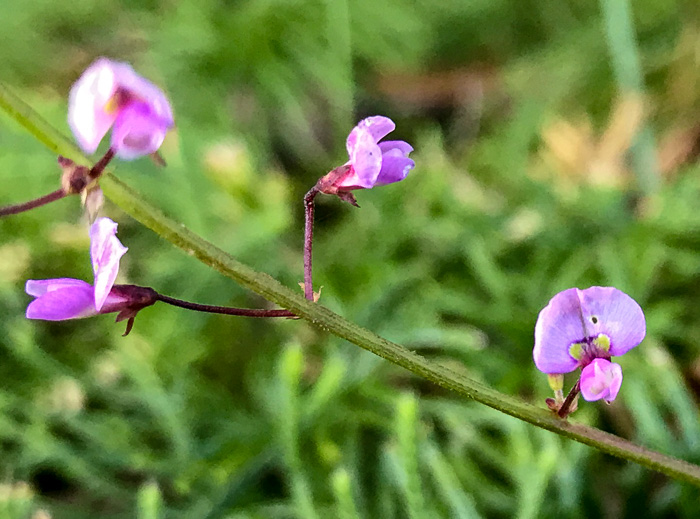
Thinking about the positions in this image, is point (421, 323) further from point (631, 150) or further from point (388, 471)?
point (631, 150)

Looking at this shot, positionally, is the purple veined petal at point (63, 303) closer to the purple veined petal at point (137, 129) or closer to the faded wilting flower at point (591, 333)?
the purple veined petal at point (137, 129)

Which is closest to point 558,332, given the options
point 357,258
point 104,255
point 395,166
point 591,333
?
point 591,333

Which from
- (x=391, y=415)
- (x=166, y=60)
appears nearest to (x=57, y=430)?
(x=391, y=415)

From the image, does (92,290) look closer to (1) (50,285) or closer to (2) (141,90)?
(1) (50,285)

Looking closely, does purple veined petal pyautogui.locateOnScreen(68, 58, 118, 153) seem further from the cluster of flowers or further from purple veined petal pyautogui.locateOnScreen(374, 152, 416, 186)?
purple veined petal pyautogui.locateOnScreen(374, 152, 416, 186)

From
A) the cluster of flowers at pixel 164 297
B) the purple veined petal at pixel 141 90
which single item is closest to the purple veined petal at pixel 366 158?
the cluster of flowers at pixel 164 297

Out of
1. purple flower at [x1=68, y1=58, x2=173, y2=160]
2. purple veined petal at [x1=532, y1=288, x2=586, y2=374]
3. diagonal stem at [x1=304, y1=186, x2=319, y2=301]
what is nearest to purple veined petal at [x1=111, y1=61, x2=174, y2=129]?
purple flower at [x1=68, y1=58, x2=173, y2=160]
